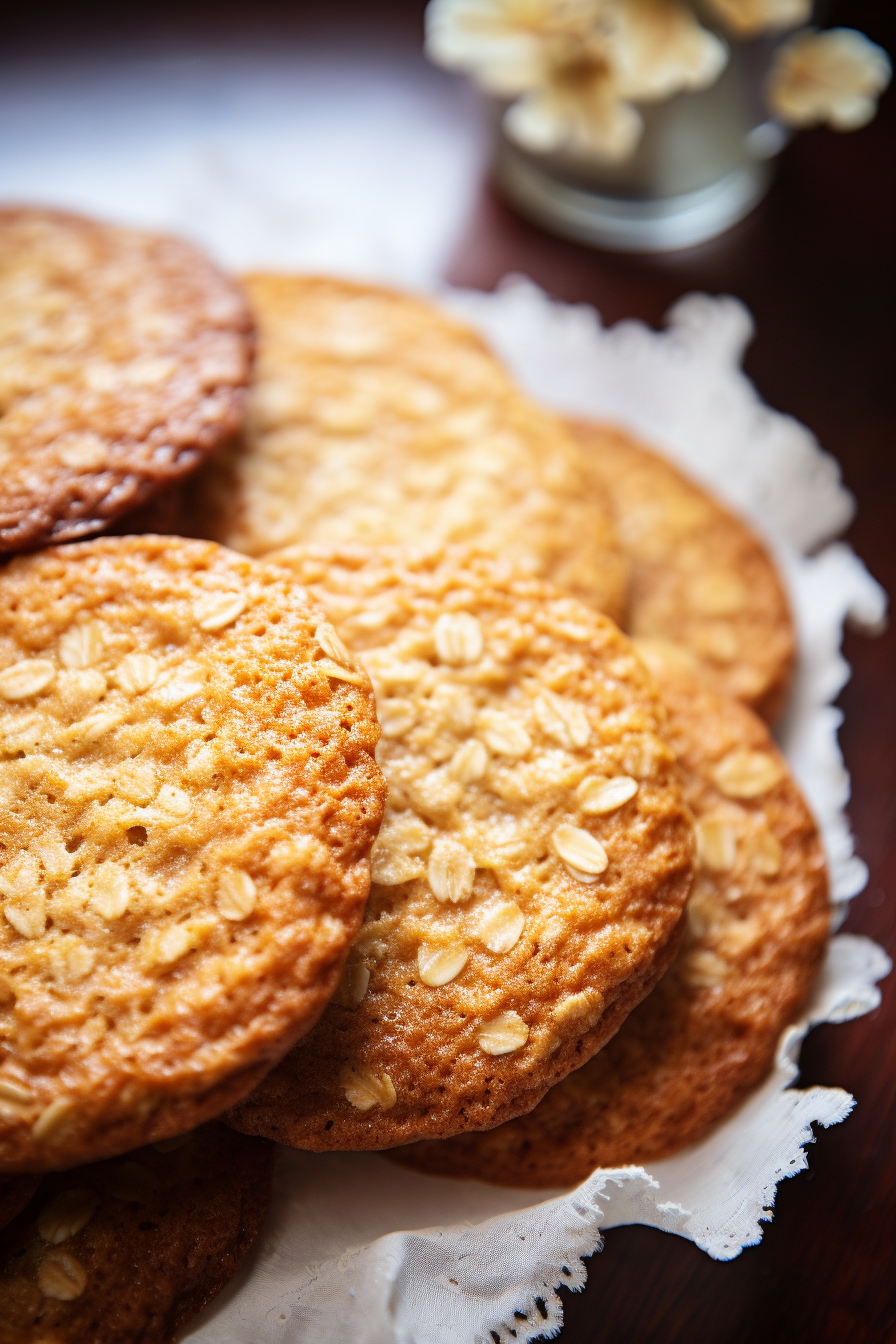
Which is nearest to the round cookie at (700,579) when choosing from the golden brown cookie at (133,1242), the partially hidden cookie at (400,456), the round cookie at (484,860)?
the partially hidden cookie at (400,456)

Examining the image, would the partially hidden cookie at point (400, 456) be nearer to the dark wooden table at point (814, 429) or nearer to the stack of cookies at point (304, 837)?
the stack of cookies at point (304, 837)

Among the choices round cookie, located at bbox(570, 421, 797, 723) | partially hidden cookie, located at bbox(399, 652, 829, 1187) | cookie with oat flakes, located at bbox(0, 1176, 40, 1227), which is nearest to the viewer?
cookie with oat flakes, located at bbox(0, 1176, 40, 1227)

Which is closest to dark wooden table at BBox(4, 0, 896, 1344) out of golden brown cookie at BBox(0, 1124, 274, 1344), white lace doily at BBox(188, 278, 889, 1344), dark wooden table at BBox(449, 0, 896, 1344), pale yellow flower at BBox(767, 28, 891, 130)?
dark wooden table at BBox(449, 0, 896, 1344)

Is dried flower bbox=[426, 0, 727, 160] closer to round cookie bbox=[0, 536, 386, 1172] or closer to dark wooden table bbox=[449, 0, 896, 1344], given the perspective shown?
dark wooden table bbox=[449, 0, 896, 1344]

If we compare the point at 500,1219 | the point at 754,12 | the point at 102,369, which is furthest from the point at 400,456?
the point at 500,1219

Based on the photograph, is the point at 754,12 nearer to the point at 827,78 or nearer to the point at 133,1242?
the point at 827,78

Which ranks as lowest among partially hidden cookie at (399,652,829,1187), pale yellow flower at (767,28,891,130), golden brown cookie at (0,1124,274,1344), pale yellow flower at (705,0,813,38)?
golden brown cookie at (0,1124,274,1344)
